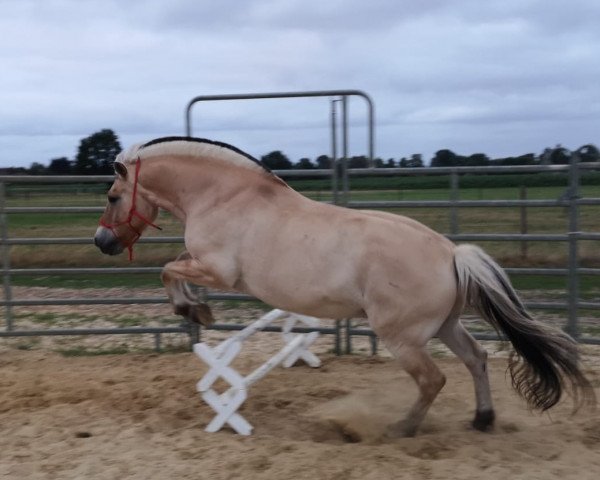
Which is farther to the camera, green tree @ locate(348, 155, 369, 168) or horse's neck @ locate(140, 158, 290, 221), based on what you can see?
green tree @ locate(348, 155, 369, 168)

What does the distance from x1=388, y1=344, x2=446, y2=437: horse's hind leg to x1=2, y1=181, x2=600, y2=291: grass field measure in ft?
8.34

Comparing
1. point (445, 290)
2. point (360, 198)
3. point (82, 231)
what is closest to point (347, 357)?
point (360, 198)

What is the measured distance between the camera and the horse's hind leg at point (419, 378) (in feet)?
12.9

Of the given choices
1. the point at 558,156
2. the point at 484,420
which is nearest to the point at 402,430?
the point at 484,420

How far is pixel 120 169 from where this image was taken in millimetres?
4566

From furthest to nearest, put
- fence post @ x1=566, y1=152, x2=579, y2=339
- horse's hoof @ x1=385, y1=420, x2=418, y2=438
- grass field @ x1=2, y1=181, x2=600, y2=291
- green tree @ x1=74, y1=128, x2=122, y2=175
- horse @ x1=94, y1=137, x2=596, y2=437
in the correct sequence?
green tree @ x1=74, y1=128, x2=122, y2=175
grass field @ x1=2, y1=181, x2=600, y2=291
fence post @ x1=566, y1=152, x2=579, y2=339
horse's hoof @ x1=385, y1=420, x2=418, y2=438
horse @ x1=94, y1=137, x2=596, y2=437

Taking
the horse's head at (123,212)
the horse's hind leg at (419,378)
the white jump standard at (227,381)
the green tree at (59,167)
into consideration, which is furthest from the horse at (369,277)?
the green tree at (59,167)

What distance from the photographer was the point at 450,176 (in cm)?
590

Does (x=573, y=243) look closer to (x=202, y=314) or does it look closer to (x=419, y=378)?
(x=419, y=378)

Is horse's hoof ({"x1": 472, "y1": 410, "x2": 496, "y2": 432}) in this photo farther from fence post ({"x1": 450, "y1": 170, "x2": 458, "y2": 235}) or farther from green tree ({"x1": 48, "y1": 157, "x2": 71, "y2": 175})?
green tree ({"x1": 48, "y1": 157, "x2": 71, "y2": 175})

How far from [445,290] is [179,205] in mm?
1808

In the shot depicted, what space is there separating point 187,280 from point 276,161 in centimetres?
261

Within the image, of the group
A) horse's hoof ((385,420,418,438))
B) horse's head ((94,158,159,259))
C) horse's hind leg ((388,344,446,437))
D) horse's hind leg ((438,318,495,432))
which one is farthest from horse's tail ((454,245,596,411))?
horse's head ((94,158,159,259))

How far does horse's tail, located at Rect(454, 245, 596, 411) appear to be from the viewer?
12.9ft
